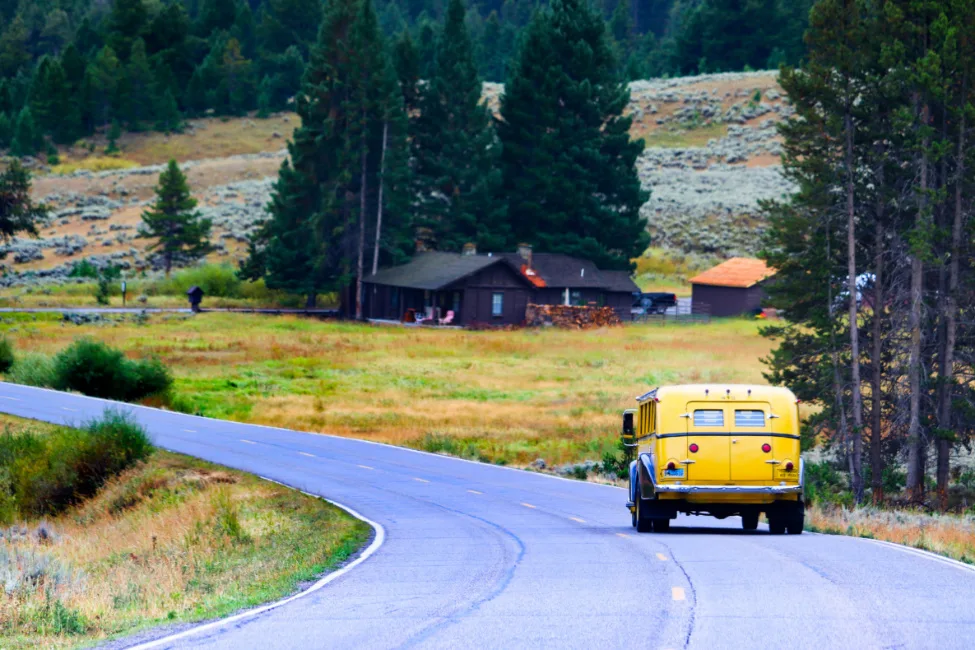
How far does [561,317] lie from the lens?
80.6m

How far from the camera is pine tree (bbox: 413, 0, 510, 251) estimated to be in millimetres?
90438

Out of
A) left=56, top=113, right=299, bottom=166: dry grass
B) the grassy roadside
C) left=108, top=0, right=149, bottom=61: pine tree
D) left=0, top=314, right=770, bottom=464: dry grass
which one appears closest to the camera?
the grassy roadside

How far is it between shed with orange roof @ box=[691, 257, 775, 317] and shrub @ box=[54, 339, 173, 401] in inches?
2089

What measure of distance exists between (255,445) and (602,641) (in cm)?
2485

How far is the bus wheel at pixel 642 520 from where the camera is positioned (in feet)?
64.7

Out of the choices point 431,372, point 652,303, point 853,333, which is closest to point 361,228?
point 652,303

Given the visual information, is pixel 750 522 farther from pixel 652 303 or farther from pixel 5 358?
pixel 652 303

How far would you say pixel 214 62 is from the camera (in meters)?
162

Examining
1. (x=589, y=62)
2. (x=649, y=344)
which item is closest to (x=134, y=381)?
(x=649, y=344)

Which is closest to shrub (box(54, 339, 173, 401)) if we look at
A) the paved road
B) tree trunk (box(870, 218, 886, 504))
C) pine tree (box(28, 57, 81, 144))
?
the paved road

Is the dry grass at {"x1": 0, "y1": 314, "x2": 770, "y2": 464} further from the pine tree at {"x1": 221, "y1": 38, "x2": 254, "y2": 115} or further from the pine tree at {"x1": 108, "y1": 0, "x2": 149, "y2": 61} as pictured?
the pine tree at {"x1": 108, "y1": 0, "x2": 149, "y2": 61}

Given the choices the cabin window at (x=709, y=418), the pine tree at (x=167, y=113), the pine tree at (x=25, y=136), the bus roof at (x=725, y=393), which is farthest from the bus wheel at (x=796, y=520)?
the pine tree at (x=167, y=113)

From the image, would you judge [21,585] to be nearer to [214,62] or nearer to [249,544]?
[249,544]

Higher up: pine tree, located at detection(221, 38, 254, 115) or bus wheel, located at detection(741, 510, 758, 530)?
pine tree, located at detection(221, 38, 254, 115)
